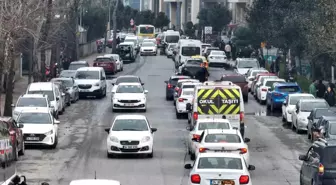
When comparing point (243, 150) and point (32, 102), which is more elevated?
point (243, 150)

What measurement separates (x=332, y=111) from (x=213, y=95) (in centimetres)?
527

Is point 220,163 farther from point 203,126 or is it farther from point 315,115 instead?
point 315,115

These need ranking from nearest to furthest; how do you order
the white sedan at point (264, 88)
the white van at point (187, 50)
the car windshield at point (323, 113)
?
the car windshield at point (323, 113)
the white sedan at point (264, 88)
the white van at point (187, 50)

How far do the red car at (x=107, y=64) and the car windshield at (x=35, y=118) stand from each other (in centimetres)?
3813

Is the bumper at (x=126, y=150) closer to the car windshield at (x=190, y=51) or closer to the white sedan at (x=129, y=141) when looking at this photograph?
the white sedan at (x=129, y=141)

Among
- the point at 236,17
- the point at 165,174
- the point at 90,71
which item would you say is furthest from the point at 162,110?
the point at 236,17

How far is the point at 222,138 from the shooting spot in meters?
29.2

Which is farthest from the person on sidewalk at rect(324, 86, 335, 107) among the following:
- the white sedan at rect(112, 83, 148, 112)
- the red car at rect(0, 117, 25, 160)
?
the red car at rect(0, 117, 25, 160)

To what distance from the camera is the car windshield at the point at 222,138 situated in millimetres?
29062

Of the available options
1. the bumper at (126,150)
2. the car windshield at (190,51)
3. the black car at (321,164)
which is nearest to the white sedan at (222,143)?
the bumper at (126,150)

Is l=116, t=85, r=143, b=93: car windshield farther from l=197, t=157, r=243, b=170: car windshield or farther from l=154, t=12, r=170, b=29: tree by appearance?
l=154, t=12, r=170, b=29: tree

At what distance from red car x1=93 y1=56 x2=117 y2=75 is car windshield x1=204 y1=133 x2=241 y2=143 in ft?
148

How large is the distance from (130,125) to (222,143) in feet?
18.5

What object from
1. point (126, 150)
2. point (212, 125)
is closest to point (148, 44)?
point (126, 150)
